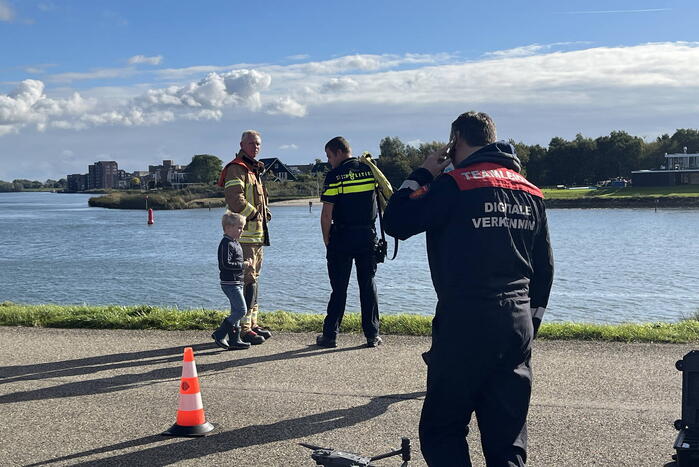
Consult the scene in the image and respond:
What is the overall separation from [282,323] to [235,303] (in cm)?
129

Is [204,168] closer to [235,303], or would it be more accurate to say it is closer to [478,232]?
[235,303]

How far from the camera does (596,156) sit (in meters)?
123

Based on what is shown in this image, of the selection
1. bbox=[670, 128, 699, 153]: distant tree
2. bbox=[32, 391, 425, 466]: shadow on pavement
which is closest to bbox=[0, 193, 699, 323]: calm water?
bbox=[32, 391, 425, 466]: shadow on pavement

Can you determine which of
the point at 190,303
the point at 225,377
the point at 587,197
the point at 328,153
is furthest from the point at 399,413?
the point at 587,197

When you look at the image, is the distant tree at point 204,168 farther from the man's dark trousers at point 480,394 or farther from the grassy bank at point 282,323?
the man's dark trousers at point 480,394

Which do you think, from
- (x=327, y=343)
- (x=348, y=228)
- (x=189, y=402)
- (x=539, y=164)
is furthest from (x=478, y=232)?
(x=539, y=164)

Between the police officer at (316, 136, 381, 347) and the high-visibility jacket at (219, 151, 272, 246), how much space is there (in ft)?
2.70

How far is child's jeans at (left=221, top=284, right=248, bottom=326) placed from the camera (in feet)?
23.9

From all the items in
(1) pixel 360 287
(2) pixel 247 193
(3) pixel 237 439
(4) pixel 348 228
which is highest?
(2) pixel 247 193

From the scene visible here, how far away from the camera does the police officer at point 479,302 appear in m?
3.35

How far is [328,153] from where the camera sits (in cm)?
730

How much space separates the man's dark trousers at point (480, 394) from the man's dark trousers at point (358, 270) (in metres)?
3.81

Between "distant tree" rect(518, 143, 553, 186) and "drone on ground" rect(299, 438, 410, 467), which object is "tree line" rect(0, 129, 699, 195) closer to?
"distant tree" rect(518, 143, 553, 186)

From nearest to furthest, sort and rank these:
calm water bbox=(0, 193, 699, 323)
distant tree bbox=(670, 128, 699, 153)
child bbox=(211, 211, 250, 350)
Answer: child bbox=(211, 211, 250, 350) → calm water bbox=(0, 193, 699, 323) → distant tree bbox=(670, 128, 699, 153)
